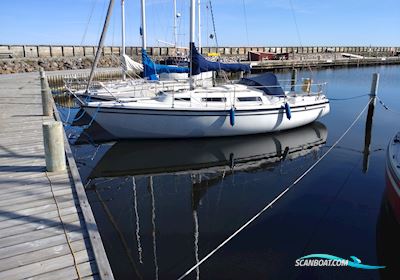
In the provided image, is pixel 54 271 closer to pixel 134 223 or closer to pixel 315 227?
pixel 134 223

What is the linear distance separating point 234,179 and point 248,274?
→ 4404 millimetres

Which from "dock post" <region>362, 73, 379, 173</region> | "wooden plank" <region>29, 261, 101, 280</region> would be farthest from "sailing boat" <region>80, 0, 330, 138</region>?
"wooden plank" <region>29, 261, 101, 280</region>

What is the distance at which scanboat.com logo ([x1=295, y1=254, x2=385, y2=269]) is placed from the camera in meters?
5.70

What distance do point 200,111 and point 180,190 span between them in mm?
3960

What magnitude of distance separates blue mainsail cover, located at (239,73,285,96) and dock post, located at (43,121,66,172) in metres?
9.21

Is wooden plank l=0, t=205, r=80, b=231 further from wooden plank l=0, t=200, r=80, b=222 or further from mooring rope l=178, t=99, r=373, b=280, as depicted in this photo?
mooring rope l=178, t=99, r=373, b=280

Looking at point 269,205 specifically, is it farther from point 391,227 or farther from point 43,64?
point 43,64

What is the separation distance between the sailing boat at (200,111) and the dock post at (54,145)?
523 cm

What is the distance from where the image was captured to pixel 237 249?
6.04 meters

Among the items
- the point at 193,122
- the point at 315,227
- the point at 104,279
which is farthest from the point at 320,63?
the point at 104,279

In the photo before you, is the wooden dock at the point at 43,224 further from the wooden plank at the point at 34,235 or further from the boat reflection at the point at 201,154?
the boat reflection at the point at 201,154

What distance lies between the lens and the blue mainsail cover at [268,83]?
1382cm

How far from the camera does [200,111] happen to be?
11938mm

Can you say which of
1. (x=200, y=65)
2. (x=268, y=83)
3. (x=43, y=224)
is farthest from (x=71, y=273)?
(x=268, y=83)
